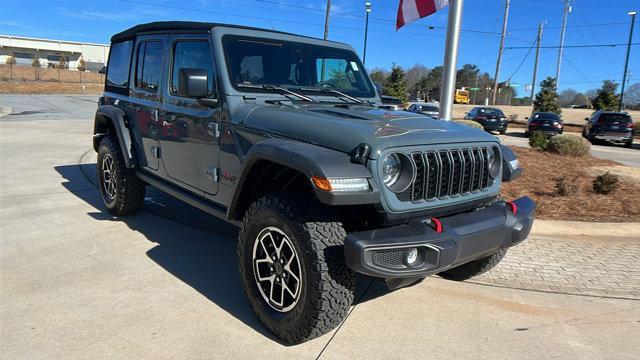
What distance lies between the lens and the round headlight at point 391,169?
8.86 feet

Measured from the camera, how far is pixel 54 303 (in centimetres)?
337

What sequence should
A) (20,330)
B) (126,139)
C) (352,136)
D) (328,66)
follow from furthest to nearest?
(126,139) → (328,66) → (20,330) → (352,136)

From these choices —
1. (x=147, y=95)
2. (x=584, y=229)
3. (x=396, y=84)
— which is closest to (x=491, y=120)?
(x=396, y=84)

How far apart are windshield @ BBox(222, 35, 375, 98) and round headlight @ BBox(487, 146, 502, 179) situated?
1.38 m

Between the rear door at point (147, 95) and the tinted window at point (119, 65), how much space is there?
257mm

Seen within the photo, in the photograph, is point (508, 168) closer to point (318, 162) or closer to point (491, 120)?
point (318, 162)

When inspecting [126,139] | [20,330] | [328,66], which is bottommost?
[20,330]

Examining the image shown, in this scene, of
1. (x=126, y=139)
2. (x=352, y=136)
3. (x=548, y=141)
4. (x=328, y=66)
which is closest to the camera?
(x=352, y=136)

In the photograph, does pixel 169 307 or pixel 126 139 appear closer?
pixel 169 307

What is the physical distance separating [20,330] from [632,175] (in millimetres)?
9518

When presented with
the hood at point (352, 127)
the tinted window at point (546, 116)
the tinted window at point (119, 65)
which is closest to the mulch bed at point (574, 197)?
the hood at point (352, 127)

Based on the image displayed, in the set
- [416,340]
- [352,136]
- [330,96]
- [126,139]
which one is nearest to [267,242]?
[352,136]

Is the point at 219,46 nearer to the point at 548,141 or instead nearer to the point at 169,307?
the point at 169,307

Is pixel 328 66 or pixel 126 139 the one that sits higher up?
pixel 328 66
